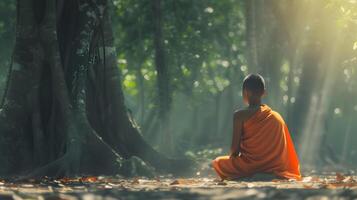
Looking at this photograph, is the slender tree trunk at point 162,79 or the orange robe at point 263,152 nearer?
the orange robe at point 263,152

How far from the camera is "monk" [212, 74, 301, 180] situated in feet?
34.6

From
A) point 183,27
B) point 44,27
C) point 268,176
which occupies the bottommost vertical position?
point 268,176

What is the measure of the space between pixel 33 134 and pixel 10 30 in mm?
14993

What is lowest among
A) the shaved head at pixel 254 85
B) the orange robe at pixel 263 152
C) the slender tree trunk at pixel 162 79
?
the orange robe at pixel 263 152

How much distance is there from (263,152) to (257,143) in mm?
135

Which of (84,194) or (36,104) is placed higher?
(36,104)

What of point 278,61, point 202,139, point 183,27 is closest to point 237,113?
point 278,61

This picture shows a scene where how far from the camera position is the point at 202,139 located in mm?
38219

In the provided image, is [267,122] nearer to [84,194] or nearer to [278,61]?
[84,194]

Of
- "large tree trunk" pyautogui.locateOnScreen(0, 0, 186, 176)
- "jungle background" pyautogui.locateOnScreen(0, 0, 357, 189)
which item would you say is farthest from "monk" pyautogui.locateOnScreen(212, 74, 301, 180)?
"jungle background" pyautogui.locateOnScreen(0, 0, 357, 189)

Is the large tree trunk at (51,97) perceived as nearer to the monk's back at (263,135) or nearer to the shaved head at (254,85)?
the monk's back at (263,135)

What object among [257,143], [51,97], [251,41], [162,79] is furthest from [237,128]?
[162,79]

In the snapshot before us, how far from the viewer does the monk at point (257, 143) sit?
1055 centimetres

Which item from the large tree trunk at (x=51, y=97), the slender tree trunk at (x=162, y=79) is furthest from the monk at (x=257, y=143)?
the slender tree trunk at (x=162, y=79)
